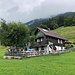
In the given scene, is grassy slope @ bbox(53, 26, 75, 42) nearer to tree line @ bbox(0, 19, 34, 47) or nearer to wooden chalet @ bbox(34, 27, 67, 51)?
wooden chalet @ bbox(34, 27, 67, 51)

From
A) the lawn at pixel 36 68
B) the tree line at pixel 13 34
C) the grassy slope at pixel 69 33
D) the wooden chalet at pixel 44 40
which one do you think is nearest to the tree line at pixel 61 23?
the grassy slope at pixel 69 33

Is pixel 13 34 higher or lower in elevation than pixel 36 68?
higher

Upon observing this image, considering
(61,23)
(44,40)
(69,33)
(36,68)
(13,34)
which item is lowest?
(36,68)

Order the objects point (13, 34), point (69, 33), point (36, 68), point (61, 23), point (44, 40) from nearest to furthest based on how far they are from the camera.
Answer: point (36, 68) → point (13, 34) → point (44, 40) → point (69, 33) → point (61, 23)

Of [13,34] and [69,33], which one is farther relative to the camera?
[69,33]

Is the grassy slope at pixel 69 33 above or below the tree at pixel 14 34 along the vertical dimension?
above

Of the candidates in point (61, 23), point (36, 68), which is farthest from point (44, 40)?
point (61, 23)

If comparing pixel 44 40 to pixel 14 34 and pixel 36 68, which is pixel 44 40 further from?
pixel 36 68

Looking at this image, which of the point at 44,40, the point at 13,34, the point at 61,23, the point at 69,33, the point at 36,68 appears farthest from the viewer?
the point at 61,23

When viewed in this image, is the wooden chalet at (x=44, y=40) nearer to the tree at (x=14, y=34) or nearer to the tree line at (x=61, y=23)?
the tree at (x=14, y=34)

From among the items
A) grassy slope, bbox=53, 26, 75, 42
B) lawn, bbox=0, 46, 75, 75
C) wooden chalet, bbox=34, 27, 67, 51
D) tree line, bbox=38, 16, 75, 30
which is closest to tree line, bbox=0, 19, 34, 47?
wooden chalet, bbox=34, 27, 67, 51

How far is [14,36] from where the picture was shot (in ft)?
90.6

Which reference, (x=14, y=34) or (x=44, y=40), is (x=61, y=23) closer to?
(x=44, y=40)

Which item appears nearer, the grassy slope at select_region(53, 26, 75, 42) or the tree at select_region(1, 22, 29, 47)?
the tree at select_region(1, 22, 29, 47)
